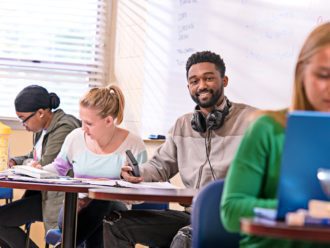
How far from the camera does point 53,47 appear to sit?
5730mm

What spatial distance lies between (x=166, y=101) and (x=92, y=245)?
1383 millimetres

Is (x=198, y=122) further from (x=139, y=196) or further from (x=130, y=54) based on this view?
(x=130, y=54)

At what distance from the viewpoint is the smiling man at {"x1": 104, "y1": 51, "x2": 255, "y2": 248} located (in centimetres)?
347

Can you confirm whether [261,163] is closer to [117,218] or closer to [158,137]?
[117,218]

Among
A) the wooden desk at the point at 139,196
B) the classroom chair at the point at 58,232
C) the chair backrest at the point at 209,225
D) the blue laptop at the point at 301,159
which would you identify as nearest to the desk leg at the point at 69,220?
the classroom chair at the point at 58,232

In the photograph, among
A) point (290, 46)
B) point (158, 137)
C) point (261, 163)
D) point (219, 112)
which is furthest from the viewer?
point (158, 137)

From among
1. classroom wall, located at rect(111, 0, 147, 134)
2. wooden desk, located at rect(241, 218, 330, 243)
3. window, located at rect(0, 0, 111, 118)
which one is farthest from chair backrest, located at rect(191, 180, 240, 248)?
window, located at rect(0, 0, 111, 118)

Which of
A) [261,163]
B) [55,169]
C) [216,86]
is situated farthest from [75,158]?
[261,163]

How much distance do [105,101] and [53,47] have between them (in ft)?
6.39

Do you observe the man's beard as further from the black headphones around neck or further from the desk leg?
the desk leg

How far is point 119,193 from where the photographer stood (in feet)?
8.43

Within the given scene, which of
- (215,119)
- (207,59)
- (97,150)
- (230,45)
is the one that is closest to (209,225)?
(215,119)

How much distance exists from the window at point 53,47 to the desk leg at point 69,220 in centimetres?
240

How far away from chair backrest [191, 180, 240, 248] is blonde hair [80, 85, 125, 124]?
6.01 feet
